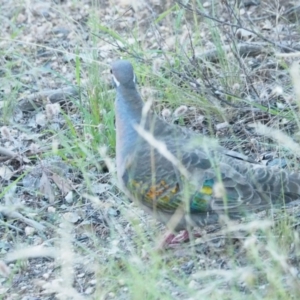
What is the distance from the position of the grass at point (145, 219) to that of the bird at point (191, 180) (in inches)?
4.0

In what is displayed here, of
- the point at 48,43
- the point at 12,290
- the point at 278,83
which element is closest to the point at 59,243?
the point at 12,290

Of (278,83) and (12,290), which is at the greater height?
(278,83)

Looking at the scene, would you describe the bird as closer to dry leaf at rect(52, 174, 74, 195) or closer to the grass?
the grass

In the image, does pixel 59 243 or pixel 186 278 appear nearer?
pixel 186 278

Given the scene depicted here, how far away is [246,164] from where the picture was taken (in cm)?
401

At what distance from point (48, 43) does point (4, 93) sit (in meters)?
0.91

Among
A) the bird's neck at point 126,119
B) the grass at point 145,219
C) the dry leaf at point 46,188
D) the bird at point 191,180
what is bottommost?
the dry leaf at point 46,188

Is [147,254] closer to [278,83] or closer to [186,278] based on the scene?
[186,278]

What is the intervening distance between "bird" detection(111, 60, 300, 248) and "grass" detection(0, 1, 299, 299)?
0.33 ft

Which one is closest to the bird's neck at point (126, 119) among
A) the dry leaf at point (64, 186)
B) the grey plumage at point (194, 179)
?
the grey plumage at point (194, 179)

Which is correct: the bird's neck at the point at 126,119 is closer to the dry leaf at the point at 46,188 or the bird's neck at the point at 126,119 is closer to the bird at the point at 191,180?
the bird at the point at 191,180

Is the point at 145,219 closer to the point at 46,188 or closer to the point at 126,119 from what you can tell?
the point at 126,119

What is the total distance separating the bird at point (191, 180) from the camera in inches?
153

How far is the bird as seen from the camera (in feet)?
12.8
